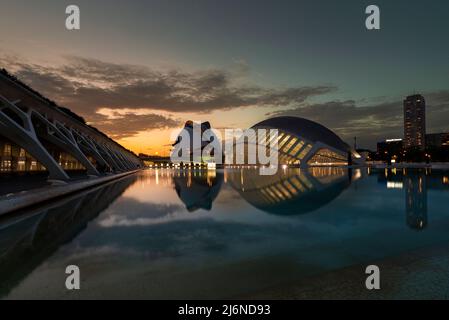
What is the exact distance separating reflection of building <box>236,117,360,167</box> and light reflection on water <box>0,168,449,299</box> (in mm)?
53497

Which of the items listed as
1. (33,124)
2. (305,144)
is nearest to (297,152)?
(305,144)

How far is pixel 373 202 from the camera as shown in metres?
13.4

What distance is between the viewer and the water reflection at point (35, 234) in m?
→ 5.29

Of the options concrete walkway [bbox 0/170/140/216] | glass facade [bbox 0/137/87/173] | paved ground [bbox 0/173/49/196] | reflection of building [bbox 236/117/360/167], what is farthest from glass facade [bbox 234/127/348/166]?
paved ground [bbox 0/173/49/196]

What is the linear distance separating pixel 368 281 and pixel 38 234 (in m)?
7.79

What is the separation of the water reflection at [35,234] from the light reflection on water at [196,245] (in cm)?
2

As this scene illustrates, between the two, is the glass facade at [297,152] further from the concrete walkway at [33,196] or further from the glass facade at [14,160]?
the concrete walkway at [33,196]

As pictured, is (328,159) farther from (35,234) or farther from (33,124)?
(35,234)


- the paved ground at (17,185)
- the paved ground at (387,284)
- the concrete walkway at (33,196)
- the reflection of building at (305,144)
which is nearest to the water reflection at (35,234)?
the concrete walkway at (33,196)

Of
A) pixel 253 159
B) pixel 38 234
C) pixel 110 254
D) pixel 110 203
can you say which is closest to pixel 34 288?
pixel 110 254

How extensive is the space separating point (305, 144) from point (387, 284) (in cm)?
6249

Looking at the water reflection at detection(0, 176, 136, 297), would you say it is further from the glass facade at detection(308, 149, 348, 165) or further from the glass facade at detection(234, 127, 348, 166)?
the glass facade at detection(308, 149, 348, 165)
